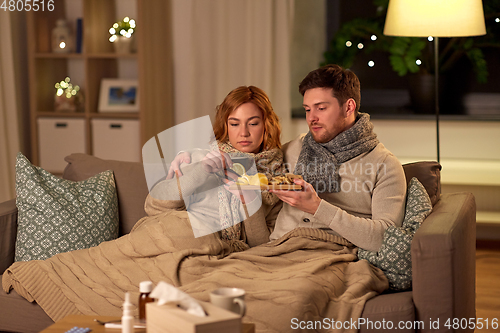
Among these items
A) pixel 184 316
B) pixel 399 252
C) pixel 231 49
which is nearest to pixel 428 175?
pixel 399 252

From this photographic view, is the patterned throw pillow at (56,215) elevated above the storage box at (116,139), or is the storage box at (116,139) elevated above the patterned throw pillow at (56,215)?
the storage box at (116,139)

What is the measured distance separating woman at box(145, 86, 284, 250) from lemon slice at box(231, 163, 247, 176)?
0.03m

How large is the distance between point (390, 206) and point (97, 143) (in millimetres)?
2468

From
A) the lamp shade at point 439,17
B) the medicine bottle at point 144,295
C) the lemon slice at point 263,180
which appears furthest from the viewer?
the lamp shade at point 439,17

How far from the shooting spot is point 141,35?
3.59 m

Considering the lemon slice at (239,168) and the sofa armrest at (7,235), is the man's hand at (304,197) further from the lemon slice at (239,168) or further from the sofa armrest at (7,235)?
the sofa armrest at (7,235)

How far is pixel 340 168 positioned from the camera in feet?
6.42

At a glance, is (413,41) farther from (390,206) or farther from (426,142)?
(390,206)

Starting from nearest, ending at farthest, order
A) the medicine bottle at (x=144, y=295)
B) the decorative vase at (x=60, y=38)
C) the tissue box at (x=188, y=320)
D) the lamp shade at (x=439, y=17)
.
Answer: the tissue box at (x=188, y=320)
the medicine bottle at (x=144, y=295)
the lamp shade at (x=439, y=17)
the decorative vase at (x=60, y=38)

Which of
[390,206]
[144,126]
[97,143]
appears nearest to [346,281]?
[390,206]

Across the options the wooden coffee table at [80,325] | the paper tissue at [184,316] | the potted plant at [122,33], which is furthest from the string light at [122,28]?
the paper tissue at [184,316]

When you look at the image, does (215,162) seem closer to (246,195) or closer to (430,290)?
(246,195)

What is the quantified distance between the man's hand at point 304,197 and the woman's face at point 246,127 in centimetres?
28

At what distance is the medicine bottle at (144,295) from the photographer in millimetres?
1201
